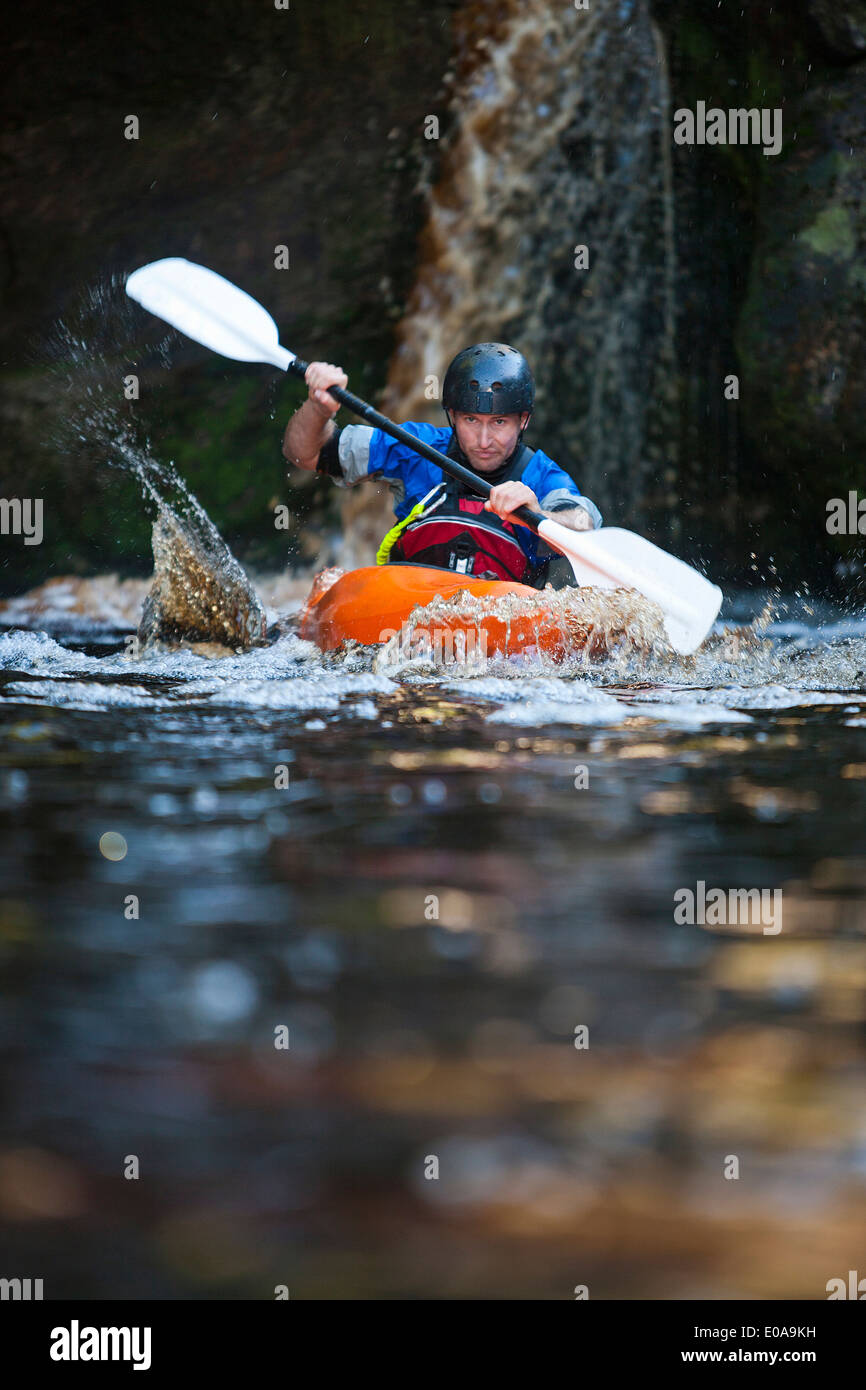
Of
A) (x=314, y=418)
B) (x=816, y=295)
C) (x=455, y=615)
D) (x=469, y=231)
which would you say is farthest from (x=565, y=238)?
(x=455, y=615)

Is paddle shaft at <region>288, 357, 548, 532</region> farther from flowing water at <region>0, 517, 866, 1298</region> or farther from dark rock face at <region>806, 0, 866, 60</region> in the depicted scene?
dark rock face at <region>806, 0, 866, 60</region>

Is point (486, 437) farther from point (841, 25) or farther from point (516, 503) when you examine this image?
point (841, 25)

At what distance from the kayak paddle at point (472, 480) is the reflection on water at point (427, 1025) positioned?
5.71 ft

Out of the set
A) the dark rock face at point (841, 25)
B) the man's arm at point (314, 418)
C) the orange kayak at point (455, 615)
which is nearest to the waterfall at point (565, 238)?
the dark rock face at point (841, 25)

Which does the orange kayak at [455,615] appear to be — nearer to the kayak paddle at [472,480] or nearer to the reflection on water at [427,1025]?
the kayak paddle at [472,480]

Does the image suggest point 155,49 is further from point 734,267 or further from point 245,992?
point 245,992

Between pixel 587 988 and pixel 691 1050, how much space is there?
0.19 meters

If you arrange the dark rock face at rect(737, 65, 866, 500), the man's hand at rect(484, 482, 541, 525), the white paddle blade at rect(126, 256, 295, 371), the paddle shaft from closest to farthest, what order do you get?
1. the man's hand at rect(484, 482, 541, 525)
2. the paddle shaft
3. the white paddle blade at rect(126, 256, 295, 371)
4. the dark rock face at rect(737, 65, 866, 500)

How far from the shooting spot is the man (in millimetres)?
4785

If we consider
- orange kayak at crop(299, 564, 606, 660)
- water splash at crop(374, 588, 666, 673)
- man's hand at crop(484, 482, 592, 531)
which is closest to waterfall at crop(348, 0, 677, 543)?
man's hand at crop(484, 482, 592, 531)

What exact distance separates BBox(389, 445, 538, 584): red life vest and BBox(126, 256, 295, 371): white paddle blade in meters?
0.86

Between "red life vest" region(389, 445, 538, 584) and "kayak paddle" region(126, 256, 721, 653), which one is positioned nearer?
"kayak paddle" region(126, 256, 721, 653)

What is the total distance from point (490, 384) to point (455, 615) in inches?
44.0

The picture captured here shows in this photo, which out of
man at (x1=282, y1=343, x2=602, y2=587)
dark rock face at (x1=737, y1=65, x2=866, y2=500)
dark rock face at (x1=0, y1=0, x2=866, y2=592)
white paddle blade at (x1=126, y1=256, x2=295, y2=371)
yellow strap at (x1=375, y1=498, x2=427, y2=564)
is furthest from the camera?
dark rock face at (x1=0, y1=0, x2=866, y2=592)
